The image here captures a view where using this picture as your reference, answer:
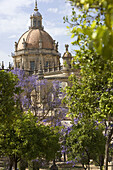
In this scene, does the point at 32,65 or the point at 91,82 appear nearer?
the point at 91,82

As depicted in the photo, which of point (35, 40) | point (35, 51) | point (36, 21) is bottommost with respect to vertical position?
point (35, 51)

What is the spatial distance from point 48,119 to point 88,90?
62.5 feet

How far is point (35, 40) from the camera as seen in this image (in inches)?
2594

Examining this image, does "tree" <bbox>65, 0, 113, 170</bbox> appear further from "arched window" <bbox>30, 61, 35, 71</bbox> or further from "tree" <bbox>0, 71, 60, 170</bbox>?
"arched window" <bbox>30, 61, 35, 71</bbox>

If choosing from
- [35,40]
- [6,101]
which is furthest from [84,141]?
[35,40]

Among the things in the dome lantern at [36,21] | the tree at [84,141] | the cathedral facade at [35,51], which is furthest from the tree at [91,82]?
the dome lantern at [36,21]

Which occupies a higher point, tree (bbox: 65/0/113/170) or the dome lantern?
the dome lantern

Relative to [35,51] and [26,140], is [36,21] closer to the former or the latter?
[35,51]

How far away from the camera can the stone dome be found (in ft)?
214

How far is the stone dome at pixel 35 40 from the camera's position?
65.4 metres

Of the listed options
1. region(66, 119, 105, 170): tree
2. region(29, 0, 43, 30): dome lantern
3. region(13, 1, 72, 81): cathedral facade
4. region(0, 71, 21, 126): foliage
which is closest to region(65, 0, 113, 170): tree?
region(0, 71, 21, 126): foliage

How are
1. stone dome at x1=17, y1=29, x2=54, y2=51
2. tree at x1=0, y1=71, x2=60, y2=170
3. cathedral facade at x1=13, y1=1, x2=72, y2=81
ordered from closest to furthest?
tree at x1=0, y1=71, x2=60, y2=170 → cathedral facade at x1=13, y1=1, x2=72, y2=81 → stone dome at x1=17, y1=29, x2=54, y2=51

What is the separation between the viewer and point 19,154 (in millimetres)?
18469

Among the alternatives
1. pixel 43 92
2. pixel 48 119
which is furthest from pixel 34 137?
pixel 43 92
